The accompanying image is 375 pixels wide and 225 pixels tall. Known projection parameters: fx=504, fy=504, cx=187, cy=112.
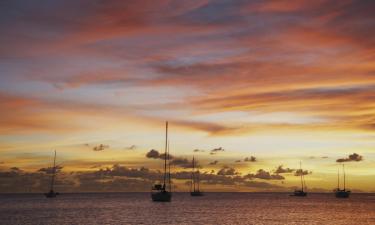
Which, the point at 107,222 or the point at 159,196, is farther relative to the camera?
the point at 159,196

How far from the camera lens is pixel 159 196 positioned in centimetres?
18475

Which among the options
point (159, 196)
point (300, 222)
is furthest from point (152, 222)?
point (159, 196)

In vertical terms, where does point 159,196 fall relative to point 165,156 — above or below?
below

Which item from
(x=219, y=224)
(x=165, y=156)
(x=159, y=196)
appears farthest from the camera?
(x=159, y=196)

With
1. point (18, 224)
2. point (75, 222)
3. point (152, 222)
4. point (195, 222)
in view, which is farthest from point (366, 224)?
point (18, 224)

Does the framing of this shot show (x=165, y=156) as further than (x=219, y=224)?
Yes

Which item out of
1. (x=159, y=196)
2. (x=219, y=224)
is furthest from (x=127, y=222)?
(x=159, y=196)

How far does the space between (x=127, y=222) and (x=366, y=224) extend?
176 feet

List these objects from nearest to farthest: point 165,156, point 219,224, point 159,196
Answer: point 219,224
point 165,156
point 159,196

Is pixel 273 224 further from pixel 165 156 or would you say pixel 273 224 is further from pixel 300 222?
pixel 165 156

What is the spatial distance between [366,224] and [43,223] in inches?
2829

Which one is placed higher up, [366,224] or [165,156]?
[165,156]

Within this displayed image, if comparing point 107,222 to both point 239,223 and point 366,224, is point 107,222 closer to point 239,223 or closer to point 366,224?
point 239,223

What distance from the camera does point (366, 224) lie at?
371 feet
